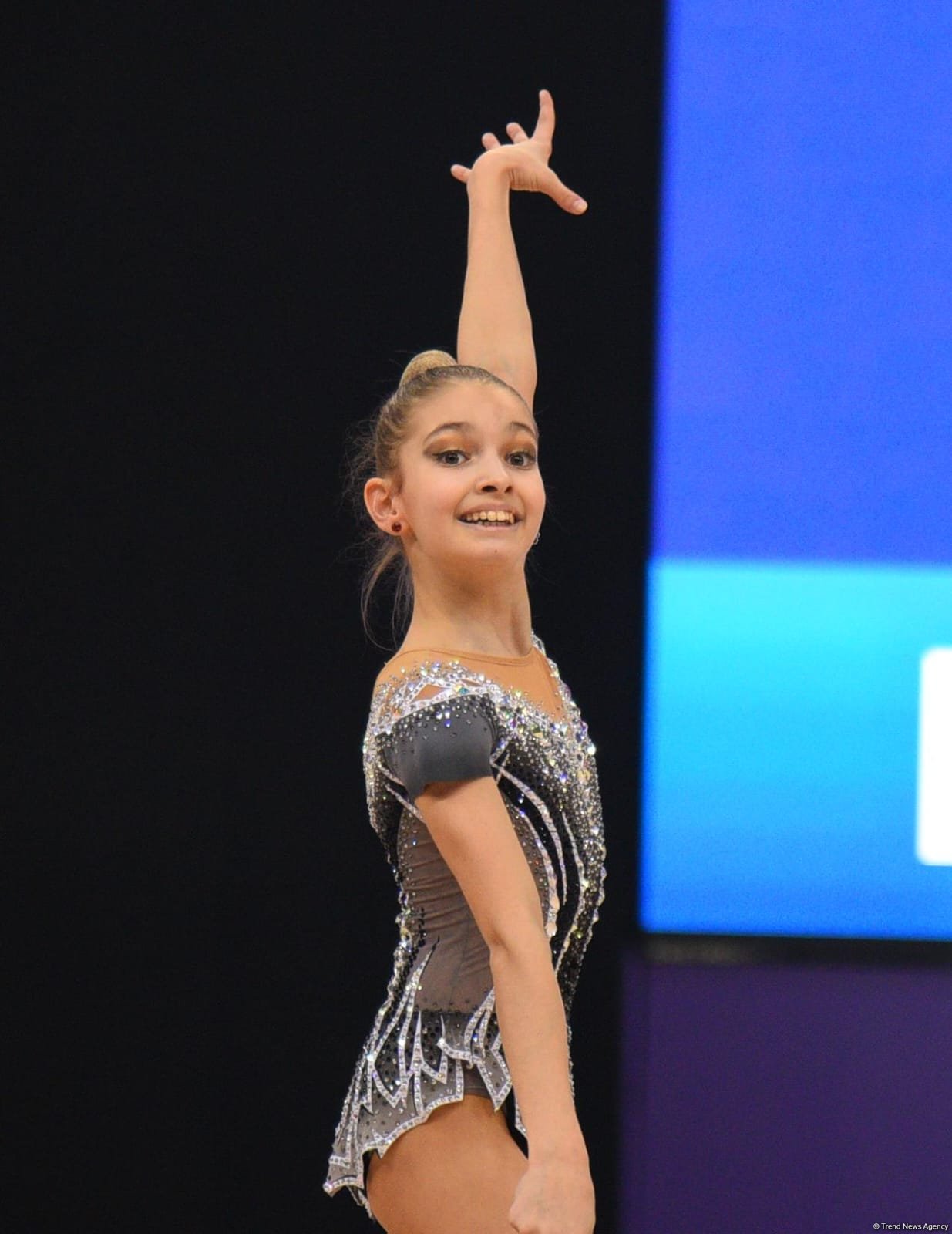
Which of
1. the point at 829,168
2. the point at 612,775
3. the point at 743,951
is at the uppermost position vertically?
the point at 829,168

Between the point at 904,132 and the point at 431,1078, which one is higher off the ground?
the point at 904,132

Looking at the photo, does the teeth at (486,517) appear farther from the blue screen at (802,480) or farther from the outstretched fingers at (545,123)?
the blue screen at (802,480)

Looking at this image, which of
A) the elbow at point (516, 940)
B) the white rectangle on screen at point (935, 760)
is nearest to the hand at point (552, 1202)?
the elbow at point (516, 940)

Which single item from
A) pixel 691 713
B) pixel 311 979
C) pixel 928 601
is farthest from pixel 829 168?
pixel 311 979

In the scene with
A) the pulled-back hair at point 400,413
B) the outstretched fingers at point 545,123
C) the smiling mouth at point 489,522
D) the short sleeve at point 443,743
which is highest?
the outstretched fingers at point 545,123

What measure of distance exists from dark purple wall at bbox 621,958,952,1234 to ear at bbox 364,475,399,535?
1108 mm

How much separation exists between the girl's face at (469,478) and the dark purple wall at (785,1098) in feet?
3.69

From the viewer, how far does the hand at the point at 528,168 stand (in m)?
1.86

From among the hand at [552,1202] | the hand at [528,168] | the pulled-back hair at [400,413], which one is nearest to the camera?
the hand at [552,1202]

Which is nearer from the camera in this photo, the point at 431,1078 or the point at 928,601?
the point at 431,1078

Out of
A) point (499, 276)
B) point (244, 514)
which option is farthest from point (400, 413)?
point (244, 514)

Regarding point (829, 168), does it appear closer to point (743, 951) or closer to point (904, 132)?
point (904, 132)

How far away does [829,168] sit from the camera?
246 cm

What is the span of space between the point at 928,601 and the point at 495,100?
39.9 inches
